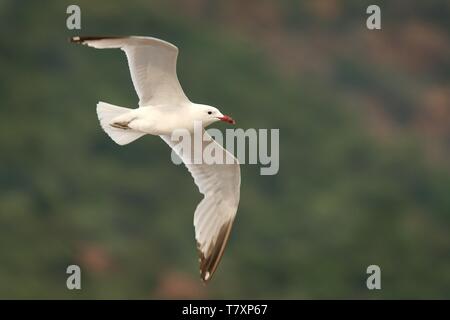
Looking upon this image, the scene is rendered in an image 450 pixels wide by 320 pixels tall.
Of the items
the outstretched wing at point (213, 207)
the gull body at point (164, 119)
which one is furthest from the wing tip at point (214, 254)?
the gull body at point (164, 119)

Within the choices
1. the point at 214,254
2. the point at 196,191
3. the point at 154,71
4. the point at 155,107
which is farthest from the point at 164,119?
the point at 196,191

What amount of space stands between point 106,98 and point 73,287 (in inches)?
235

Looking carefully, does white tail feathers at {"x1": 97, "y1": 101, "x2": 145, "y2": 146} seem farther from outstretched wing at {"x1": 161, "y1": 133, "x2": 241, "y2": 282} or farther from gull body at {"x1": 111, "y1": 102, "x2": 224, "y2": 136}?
outstretched wing at {"x1": 161, "y1": 133, "x2": 241, "y2": 282}

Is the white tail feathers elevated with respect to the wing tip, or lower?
elevated

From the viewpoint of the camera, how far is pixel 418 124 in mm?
23578

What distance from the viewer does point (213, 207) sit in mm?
7484

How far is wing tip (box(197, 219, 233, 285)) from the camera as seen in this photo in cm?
740

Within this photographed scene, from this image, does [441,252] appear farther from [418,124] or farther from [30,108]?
[30,108]

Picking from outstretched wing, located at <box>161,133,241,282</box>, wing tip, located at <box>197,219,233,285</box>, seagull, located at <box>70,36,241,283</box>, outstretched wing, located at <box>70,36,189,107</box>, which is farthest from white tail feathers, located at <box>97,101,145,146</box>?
wing tip, located at <box>197,219,233,285</box>

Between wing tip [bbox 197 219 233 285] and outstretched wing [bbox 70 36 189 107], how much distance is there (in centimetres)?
87

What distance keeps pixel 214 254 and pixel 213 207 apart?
27cm

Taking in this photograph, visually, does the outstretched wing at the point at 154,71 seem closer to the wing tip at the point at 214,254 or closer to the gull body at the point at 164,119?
the gull body at the point at 164,119

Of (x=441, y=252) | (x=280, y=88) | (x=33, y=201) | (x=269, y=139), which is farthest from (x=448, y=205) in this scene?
(x=33, y=201)

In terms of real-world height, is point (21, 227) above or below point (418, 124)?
below
